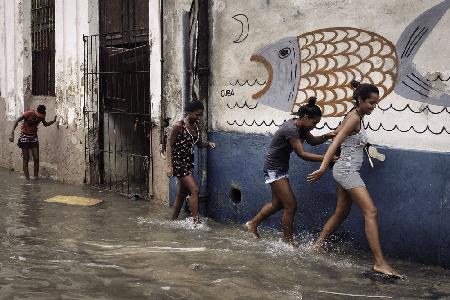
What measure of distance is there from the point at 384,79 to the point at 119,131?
6153 mm

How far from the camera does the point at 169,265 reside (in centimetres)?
529

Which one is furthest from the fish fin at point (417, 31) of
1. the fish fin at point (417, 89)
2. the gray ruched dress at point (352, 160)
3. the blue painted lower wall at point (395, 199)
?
the blue painted lower wall at point (395, 199)

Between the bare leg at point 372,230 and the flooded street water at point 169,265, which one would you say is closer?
the flooded street water at point 169,265

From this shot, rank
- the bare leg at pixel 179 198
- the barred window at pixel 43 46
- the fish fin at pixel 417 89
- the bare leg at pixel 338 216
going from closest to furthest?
the fish fin at pixel 417 89 < the bare leg at pixel 338 216 < the bare leg at pixel 179 198 < the barred window at pixel 43 46

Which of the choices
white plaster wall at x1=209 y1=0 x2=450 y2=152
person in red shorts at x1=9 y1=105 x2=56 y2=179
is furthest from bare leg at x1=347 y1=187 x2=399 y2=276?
person in red shorts at x1=9 y1=105 x2=56 y2=179

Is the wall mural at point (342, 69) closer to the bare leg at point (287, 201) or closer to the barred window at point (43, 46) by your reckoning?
the bare leg at point (287, 201)

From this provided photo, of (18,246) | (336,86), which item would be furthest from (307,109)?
(18,246)

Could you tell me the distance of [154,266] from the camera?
206 inches

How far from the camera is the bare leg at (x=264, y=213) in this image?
618cm

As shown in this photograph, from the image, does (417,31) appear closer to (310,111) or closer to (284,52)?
(310,111)

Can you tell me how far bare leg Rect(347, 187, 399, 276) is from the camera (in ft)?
16.5

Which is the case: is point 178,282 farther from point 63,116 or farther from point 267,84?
point 63,116

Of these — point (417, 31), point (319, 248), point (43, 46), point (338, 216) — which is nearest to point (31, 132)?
point (43, 46)

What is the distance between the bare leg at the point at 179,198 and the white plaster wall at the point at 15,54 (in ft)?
22.0
